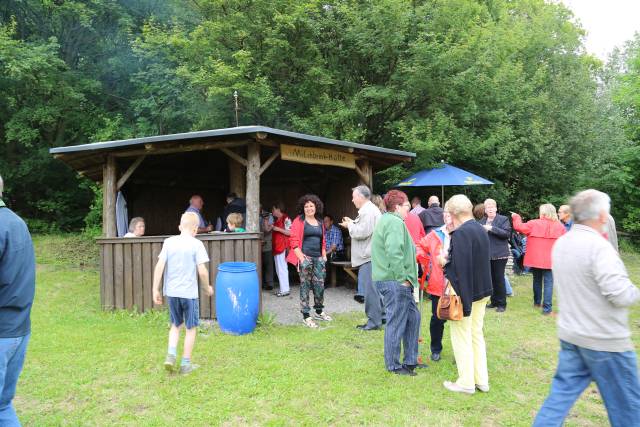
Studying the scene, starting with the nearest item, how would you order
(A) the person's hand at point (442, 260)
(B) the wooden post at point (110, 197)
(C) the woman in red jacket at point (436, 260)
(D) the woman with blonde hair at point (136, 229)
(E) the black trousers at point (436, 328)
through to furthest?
(A) the person's hand at point (442, 260) < (C) the woman in red jacket at point (436, 260) < (E) the black trousers at point (436, 328) < (D) the woman with blonde hair at point (136, 229) < (B) the wooden post at point (110, 197)

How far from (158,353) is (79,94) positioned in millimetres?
12851

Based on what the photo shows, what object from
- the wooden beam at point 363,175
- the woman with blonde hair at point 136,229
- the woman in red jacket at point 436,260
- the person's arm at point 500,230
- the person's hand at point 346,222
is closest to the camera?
the woman in red jacket at point 436,260

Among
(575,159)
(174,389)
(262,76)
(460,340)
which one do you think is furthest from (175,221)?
(575,159)

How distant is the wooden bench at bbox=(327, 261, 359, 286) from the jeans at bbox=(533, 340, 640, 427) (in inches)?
235

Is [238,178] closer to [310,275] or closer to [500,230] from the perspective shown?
[310,275]

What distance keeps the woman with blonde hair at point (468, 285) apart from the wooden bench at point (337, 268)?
15.4 feet

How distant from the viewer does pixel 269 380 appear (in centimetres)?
431

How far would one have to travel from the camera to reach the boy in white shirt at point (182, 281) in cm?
431

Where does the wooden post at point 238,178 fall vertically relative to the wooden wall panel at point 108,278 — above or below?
above

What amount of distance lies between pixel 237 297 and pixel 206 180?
679 cm

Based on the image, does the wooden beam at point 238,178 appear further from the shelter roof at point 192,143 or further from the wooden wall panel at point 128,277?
the wooden wall panel at point 128,277

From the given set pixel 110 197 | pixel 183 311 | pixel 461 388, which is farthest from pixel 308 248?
pixel 110 197

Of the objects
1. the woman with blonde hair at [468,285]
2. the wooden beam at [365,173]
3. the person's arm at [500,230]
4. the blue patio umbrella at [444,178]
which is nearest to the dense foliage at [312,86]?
the blue patio umbrella at [444,178]

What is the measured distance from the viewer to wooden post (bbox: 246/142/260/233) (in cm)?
681
